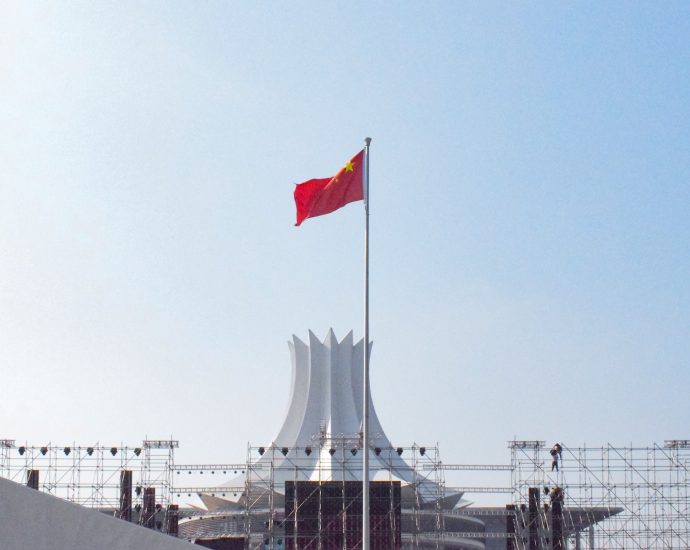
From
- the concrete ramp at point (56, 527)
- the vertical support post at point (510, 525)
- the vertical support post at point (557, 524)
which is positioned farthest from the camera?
the vertical support post at point (510, 525)

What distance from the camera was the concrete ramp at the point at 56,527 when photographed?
7.79 m

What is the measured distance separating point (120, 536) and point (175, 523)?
62.6 ft

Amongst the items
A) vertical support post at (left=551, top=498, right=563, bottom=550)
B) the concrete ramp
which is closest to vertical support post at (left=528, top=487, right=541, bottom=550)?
vertical support post at (left=551, top=498, right=563, bottom=550)

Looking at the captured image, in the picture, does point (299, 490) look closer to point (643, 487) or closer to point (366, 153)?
point (643, 487)

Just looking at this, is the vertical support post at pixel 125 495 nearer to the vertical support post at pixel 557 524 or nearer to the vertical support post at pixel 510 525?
the vertical support post at pixel 510 525

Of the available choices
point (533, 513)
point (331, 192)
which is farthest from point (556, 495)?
point (331, 192)

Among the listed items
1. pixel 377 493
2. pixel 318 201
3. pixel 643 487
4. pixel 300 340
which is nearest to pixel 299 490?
pixel 377 493

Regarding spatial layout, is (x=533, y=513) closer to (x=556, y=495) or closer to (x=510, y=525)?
(x=556, y=495)

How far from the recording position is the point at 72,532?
8141mm

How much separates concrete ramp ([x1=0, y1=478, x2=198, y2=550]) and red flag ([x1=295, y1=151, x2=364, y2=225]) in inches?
224

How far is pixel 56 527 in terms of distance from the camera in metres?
8.04

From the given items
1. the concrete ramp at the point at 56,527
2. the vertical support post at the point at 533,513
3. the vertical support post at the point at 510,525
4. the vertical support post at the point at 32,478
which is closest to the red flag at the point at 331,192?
the concrete ramp at the point at 56,527

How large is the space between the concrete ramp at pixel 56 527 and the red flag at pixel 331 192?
18.7ft

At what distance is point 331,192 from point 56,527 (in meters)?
6.31
